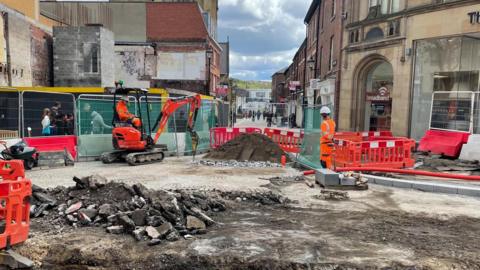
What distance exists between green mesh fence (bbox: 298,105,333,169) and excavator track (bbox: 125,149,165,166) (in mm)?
4813

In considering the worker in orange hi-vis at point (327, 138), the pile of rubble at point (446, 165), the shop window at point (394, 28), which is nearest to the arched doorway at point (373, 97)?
the shop window at point (394, 28)

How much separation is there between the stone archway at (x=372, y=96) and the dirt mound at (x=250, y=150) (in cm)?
892

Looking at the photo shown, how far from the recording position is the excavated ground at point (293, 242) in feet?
16.1

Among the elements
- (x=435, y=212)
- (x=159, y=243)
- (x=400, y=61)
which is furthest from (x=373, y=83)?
(x=159, y=243)

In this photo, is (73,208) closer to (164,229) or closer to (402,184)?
(164,229)

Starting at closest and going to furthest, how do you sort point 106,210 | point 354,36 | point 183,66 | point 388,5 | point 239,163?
point 106,210 → point 239,163 → point 388,5 → point 354,36 → point 183,66

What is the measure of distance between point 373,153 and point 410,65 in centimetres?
797

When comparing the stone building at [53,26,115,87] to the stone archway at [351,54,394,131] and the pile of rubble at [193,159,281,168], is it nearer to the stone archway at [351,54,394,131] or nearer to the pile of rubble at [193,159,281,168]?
the pile of rubble at [193,159,281,168]

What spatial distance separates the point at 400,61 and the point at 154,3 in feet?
87.9

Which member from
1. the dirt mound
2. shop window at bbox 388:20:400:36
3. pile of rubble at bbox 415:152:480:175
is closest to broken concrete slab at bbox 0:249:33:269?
the dirt mound

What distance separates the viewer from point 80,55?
83.3 feet

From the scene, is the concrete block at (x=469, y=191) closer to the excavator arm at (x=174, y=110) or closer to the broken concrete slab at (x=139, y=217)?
the broken concrete slab at (x=139, y=217)

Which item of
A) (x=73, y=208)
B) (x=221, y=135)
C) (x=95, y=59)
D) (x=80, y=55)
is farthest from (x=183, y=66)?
(x=73, y=208)

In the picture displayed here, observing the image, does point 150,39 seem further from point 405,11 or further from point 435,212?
point 435,212
